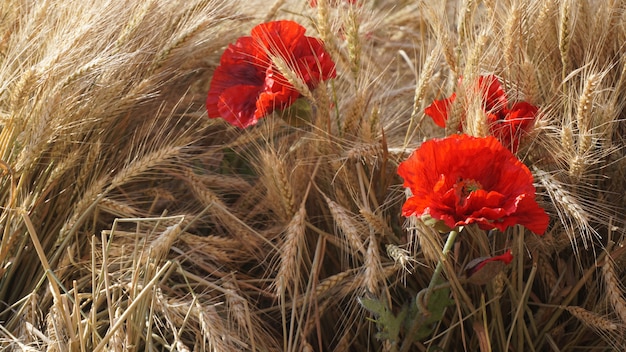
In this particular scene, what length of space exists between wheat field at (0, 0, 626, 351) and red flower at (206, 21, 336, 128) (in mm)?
31

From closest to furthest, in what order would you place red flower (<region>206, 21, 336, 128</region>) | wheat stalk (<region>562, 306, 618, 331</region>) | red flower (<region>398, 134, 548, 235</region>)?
red flower (<region>398, 134, 548, 235</region>), wheat stalk (<region>562, 306, 618, 331</region>), red flower (<region>206, 21, 336, 128</region>)

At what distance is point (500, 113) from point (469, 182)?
0.19 meters

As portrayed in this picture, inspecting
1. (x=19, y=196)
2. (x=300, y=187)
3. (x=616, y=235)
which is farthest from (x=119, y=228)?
(x=616, y=235)

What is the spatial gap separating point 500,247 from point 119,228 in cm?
56

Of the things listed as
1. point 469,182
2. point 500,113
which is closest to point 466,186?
point 469,182

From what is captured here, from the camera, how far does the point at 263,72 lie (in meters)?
1.12

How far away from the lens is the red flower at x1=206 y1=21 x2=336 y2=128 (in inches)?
42.0

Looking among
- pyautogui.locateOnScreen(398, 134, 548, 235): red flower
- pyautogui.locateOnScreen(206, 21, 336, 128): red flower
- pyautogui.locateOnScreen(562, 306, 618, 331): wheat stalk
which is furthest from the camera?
pyautogui.locateOnScreen(206, 21, 336, 128): red flower

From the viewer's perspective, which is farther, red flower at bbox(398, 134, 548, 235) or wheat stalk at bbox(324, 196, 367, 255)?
wheat stalk at bbox(324, 196, 367, 255)

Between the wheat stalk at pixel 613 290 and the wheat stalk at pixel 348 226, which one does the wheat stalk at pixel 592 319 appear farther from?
the wheat stalk at pixel 348 226

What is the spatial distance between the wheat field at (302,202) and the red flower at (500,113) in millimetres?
20

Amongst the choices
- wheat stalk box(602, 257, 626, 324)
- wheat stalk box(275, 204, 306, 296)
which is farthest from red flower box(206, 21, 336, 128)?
wheat stalk box(602, 257, 626, 324)

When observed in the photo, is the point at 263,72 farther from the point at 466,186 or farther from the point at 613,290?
the point at 613,290

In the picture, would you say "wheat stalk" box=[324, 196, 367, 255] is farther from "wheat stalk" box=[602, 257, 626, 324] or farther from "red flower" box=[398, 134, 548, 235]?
"wheat stalk" box=[602, 257, 626, 324]
